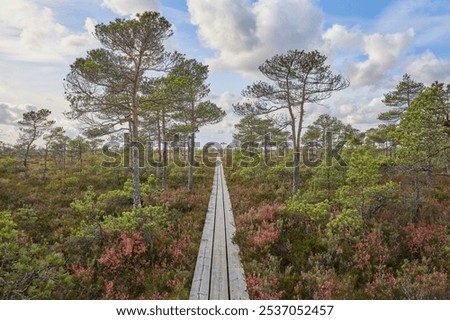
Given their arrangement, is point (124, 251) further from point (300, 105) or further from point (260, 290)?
point (300, 105)

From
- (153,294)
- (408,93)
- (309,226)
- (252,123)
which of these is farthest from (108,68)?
(252,123)

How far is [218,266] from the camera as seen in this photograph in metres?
9.12

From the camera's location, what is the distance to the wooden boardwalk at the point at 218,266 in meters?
7.52

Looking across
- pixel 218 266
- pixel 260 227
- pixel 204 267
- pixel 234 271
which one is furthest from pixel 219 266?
pixel 260 227

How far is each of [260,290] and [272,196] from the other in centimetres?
1164

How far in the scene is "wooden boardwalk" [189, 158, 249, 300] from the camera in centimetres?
752

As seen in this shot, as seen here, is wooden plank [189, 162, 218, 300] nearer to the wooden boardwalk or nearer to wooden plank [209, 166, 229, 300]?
the wooden boardwalk

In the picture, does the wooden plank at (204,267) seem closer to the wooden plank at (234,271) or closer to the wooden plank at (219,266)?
the wooden plank at (219,266)

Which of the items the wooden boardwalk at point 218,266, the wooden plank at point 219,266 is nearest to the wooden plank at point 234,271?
the wooden boardwalk at point 218,266

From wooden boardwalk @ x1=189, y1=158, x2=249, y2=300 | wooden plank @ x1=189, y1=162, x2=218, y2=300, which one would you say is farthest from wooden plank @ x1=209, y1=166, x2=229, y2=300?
wooden plank @ x1=189, y1=162, x2=218, y2=300

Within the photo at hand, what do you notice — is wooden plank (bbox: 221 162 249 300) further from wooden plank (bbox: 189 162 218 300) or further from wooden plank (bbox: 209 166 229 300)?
wooden plank (bbox: 189 162 218 300)

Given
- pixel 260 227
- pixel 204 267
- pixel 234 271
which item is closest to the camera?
pixel 234 271

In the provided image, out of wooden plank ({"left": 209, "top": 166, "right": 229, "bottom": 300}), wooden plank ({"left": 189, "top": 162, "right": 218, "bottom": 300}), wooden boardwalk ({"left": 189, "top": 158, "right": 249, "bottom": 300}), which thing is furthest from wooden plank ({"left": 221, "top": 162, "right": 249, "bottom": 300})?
wooden plank ({"left": 189, "top": 162, "right": 218, "bottom": 300})

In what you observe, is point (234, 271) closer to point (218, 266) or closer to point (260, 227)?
point (218, 266)
